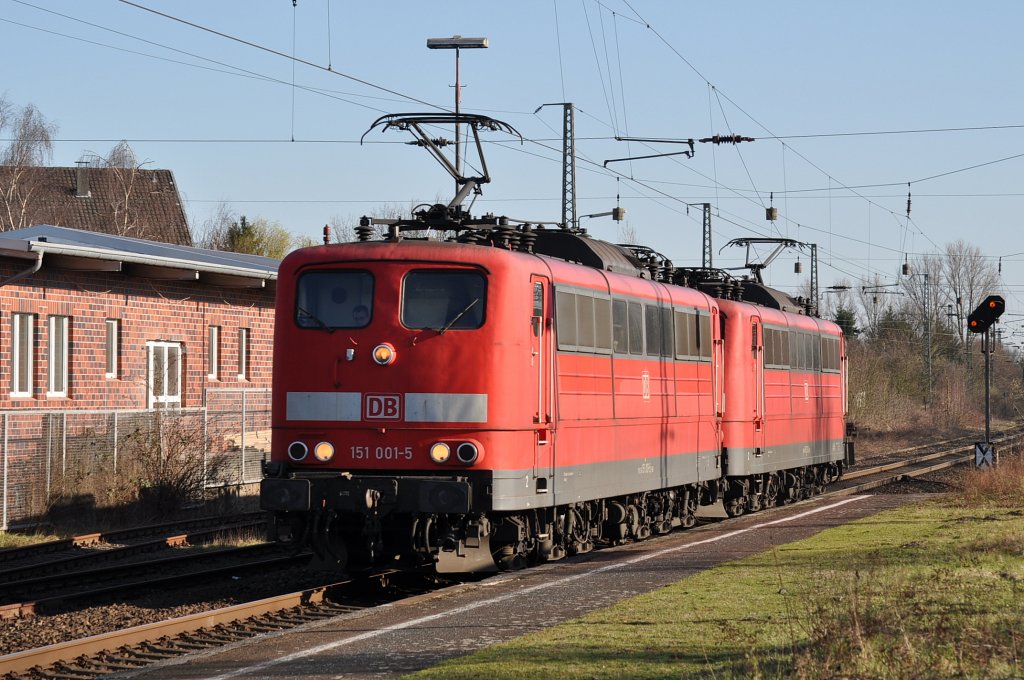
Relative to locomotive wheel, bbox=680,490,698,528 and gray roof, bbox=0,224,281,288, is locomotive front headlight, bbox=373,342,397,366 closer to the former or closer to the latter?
locomotive wheel, bbox=680,490,698,528

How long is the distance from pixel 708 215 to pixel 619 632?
92.1ft

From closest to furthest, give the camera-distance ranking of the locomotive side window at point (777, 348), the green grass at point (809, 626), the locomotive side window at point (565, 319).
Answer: the green grass at point (809, 626) → the locomotive side window at point (565, 319) → the locomotive side window at point (777, 348)

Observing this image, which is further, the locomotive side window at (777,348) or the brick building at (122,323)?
the locomotive side window at (777,348)

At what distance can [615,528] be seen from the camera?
1659 centimetres

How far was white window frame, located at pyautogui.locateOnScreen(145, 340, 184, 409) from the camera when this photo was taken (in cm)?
2419

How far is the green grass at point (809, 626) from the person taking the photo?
7633 mm

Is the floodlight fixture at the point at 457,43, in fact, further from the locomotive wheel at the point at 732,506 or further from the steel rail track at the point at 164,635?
the steel rail track at the point at 164,635

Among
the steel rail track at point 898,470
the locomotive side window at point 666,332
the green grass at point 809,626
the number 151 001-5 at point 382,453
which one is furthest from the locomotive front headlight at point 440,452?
the steel rail track at point 898,470

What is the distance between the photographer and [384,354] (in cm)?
1261

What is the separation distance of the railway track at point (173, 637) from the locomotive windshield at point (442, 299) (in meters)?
2.70

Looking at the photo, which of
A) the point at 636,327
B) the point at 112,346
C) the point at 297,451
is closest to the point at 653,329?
the point at 636,327

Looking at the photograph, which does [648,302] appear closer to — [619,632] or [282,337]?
[282,337]

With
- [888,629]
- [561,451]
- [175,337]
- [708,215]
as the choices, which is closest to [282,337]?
[561,451]

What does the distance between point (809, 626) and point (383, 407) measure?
508 centimetres
